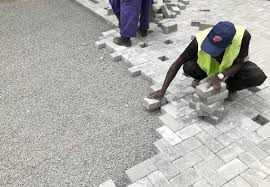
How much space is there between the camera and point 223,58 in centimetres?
350

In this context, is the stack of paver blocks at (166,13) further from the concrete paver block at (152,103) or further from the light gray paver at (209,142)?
the light gray paver at (209,142)

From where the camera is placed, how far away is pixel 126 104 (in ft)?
13.6

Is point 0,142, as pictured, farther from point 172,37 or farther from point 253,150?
point 172,37

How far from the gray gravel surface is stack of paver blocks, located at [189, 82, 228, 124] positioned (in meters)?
0.59

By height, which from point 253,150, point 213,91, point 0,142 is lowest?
point 0,142

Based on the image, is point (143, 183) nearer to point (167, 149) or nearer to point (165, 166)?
point (165, 166)

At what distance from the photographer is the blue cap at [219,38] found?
3.25m

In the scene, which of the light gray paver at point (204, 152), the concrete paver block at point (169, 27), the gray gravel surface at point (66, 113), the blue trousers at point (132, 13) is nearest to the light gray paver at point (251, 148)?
the light gray paver at point (204, 152)

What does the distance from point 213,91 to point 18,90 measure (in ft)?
9.01

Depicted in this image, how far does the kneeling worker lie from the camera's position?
10.8 feet

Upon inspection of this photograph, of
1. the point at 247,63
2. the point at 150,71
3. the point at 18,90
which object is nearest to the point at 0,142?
the point at 18,90

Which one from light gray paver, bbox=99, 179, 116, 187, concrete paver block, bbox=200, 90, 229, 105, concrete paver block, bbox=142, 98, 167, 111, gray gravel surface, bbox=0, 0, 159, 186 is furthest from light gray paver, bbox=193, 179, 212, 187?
concrete paver block, bbox=142, 98, 167, 111

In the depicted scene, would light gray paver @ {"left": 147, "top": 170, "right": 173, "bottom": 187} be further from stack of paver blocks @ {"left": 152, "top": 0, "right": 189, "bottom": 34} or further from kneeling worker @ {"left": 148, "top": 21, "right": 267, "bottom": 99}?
stack of paver blocks @ {"left": 152, "top": 0, "right": 189, "bottom": 34}

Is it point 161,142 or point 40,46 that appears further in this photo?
point 40,46
